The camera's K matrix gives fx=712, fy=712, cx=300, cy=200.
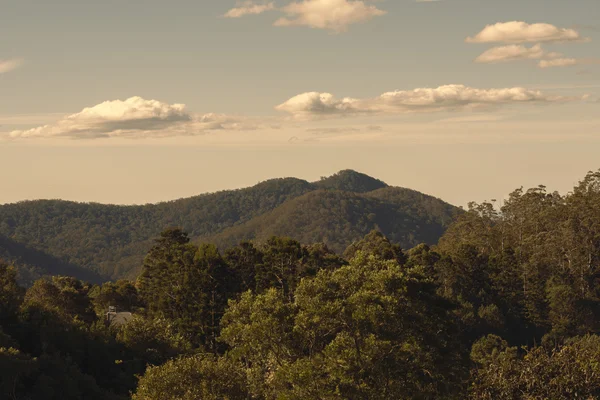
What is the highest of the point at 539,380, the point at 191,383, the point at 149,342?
the point at 191,383

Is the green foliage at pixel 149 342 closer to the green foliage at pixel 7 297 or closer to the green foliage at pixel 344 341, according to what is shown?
the green foliage at pixel 7 297

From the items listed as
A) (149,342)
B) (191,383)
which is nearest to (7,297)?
(149,342)

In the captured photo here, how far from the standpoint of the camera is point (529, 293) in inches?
3533

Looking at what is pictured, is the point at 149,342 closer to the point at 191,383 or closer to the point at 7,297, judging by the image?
the point at 7,297

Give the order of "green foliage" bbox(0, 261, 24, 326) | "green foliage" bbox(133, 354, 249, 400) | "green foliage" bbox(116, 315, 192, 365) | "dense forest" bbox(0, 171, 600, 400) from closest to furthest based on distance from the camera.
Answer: "green foliage" bbox(133, 354, 249, 400), "dense forest" bbox(0, 171, 600, 400), "green foliage" bbox(0, 261, 24, 326), "green foliage" bbox(116, 315, 192, 365)

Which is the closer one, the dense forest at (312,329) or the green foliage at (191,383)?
the green foliage at (191,383)

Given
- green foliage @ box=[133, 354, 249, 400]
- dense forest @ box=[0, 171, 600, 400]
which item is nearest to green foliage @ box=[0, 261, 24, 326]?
dense forest @ box=[0, 171, 600, 400]

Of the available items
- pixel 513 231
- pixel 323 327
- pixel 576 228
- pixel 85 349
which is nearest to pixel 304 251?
pixel 85 349

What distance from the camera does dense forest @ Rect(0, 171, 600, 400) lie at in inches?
1203

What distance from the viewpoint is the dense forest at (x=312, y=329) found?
3056 centimetres

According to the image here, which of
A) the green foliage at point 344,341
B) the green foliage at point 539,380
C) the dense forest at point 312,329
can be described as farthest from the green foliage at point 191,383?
the green foliage at point 539,380

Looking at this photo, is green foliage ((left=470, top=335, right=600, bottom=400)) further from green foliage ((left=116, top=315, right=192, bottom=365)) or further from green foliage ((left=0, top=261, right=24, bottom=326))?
green foliage ((left=0, top=261, right=24, bottom=326))

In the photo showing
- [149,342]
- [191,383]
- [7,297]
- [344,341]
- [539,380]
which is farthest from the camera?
[149,342]

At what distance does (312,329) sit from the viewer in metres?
33.2
